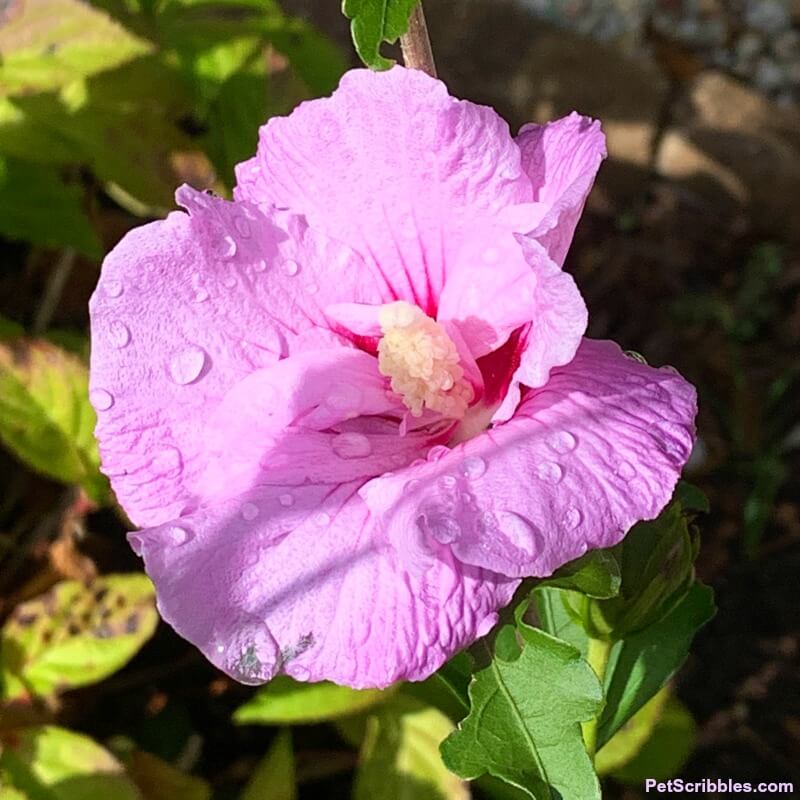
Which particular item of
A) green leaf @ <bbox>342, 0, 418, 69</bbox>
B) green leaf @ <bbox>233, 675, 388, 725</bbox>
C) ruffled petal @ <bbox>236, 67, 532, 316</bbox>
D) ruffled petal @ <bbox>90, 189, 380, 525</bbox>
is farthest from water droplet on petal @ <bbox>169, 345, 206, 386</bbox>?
green leaf @ <bbox>233, 675, 388, 725</bbox>

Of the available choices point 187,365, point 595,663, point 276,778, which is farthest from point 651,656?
point 276,778

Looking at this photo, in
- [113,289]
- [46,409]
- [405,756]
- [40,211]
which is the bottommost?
[405,756]

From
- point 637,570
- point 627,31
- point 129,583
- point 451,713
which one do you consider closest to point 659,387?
point 637,570

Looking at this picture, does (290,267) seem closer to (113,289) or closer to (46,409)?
(113,289)

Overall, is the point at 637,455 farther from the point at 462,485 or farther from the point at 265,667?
the point at 265,667

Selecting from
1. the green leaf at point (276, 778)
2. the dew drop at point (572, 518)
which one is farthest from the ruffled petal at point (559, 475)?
the green leaf at point (276, 778)

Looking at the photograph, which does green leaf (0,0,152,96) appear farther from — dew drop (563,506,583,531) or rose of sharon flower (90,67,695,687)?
dew drop (563,506,583,531)
